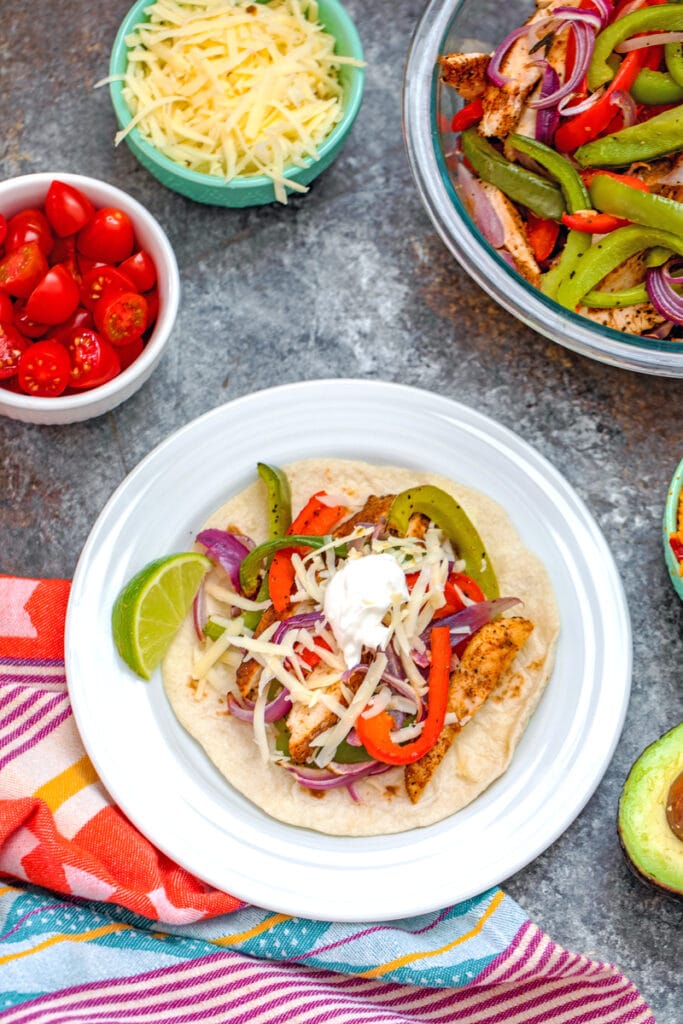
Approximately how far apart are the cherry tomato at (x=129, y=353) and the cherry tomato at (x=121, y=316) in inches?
A: 1.6

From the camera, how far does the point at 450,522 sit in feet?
9.46

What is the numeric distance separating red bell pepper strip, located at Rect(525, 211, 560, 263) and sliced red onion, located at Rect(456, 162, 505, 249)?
0.09m

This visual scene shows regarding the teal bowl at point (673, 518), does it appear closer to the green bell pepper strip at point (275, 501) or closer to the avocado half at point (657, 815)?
the avocado half at point (657, 815)

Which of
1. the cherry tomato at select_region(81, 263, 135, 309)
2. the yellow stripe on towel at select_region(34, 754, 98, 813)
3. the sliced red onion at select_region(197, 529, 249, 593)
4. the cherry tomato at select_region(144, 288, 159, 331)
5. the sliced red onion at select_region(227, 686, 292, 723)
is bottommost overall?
the yellow stripe on towel at select_region(34, 754, 98, 813)

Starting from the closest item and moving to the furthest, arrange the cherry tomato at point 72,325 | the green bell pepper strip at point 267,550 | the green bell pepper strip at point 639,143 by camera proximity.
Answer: the green bell pepper strip at point 639,143 < the green bell pepper strip at point 267,550 < the cherry tomato at point 72,325

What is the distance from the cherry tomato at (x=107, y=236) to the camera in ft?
9.74

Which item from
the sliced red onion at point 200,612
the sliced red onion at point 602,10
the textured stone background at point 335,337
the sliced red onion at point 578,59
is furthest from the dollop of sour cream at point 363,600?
the sliced red onion at point 602,10

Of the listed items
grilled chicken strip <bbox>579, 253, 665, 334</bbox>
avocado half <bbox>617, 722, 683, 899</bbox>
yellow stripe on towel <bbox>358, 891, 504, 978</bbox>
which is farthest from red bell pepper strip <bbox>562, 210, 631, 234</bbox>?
yellow stripe on towel <bbox>358, 891, 504, 978</bbox>

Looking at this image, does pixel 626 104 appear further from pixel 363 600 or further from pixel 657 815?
pixel 657 815

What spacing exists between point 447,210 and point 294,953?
207 cm

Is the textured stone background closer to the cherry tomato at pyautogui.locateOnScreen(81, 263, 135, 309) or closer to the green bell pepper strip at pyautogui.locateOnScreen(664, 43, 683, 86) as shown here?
the cherry tomato at pyautogui.locateOnScreen(81, 263, 135, 309)

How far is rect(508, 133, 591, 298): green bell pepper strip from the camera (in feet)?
9.27

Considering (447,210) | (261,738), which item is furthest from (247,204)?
(261,738)

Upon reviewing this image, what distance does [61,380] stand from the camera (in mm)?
2914
